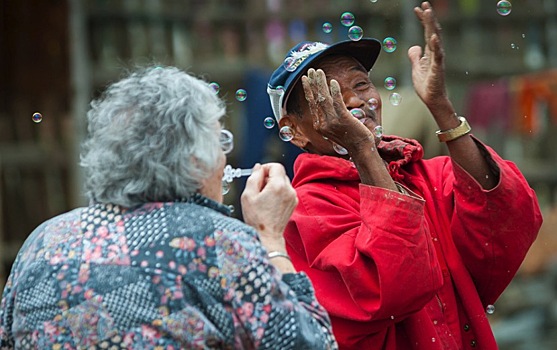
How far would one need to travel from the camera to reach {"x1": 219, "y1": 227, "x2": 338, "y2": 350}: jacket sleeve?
2.15 meters

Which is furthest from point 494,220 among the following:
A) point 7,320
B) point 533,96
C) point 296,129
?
point 533,96

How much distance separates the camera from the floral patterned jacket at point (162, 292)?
6.99 ft

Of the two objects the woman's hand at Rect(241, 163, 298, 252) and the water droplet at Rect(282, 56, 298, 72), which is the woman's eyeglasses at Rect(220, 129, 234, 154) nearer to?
the woman's hand at Rect(241, 163, 298, 252)

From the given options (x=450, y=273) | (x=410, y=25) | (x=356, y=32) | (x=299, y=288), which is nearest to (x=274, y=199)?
(x=299, y=288)

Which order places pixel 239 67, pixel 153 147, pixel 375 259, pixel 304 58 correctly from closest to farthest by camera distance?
pixel 153 147, pixel 375 259, pixel 304 58, pixel 239 67

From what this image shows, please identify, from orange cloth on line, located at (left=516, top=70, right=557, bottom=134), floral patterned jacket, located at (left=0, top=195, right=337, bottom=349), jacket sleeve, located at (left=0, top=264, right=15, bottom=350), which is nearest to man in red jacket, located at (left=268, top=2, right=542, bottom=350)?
floral patterned jacket, located at (left=0, top=195, right=337, bottom=349)

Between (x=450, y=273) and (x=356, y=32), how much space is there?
2.70 feet

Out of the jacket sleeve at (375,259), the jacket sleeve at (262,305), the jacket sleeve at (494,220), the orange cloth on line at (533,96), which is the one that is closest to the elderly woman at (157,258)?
the jacket sleeve at (262,305)

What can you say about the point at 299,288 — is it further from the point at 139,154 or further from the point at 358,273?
the point at 139,154

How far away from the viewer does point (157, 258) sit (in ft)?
7.08

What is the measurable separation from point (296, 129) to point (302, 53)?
0.20 metres

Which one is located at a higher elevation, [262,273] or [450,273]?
[262,273]

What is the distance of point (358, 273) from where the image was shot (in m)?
2.51

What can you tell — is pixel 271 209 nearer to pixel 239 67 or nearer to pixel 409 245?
pixel 409 245
